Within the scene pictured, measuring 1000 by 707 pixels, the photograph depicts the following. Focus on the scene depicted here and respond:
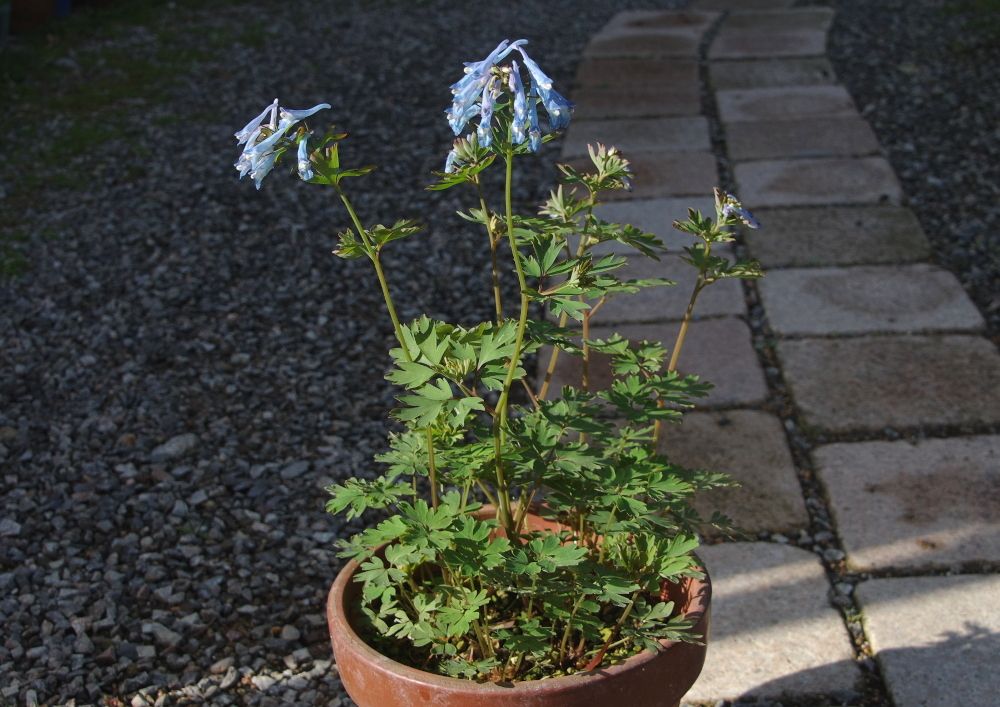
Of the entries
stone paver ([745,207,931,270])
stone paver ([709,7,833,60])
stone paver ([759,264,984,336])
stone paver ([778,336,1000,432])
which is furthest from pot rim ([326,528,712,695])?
stone paver ([709,7,833,60])

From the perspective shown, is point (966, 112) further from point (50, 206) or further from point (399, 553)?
point (399, 553)

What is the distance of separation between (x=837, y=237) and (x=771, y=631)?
1.91 metres

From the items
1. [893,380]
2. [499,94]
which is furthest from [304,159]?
[893,380]

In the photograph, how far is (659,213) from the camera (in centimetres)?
396

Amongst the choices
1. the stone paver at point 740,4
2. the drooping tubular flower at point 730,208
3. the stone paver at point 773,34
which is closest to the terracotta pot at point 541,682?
the drooping tubular flower at point 730,208

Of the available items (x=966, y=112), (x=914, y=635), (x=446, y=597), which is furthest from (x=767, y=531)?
(x=966, y=112)

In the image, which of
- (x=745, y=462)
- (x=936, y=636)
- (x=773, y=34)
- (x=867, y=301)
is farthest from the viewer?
(x=773, y=34)

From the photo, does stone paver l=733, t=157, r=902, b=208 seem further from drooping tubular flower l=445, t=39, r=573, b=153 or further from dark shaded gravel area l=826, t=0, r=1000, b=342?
drooping tubular flower l=445, t=39, r=573, b=153

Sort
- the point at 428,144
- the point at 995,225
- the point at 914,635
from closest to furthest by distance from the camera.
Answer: the point at 914,635 → the point at 995,225 → the point at 428,144

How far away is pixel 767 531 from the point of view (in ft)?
8.04

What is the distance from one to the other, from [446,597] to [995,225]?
2.82m

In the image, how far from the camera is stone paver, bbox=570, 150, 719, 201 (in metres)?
4.12

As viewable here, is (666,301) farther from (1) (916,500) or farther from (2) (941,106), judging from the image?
(2) (941,106)

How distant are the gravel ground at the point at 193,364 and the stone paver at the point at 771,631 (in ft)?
2.26
